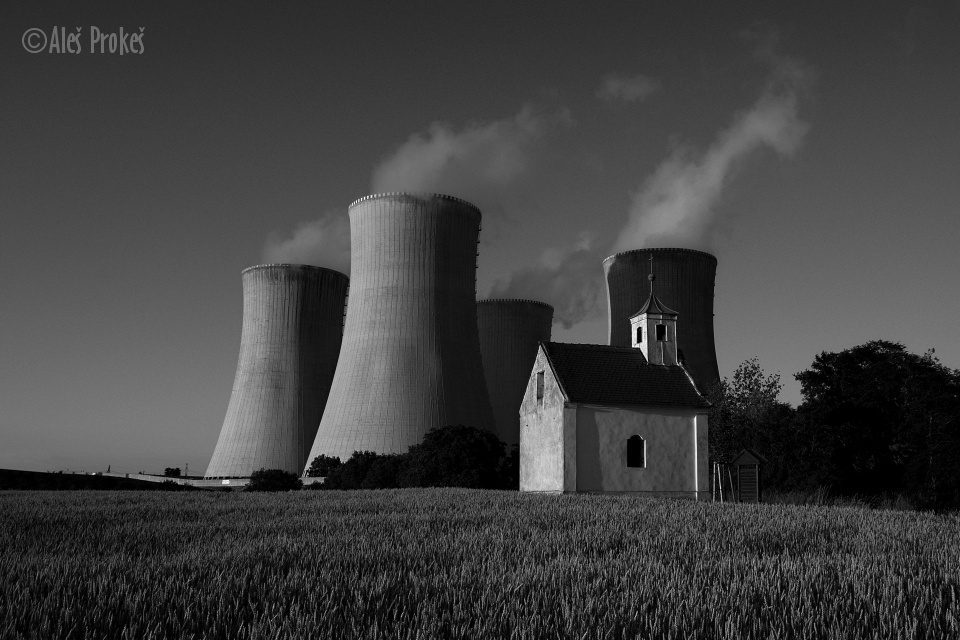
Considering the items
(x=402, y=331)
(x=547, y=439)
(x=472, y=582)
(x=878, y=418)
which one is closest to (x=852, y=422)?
(x=878, y=418)

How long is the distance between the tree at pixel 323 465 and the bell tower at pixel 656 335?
52.5 ft

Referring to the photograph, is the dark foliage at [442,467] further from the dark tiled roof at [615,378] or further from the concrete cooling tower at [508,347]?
the concrete cooling tower at [508,347]

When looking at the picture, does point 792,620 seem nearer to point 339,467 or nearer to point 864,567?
point 864,567

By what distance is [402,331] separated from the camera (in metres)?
39.2

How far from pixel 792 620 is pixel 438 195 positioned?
122ft

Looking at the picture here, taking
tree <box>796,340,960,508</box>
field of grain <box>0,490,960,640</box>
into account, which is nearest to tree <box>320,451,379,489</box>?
tree <box>796,340,960,508</box>

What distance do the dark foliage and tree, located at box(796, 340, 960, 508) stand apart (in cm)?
1237

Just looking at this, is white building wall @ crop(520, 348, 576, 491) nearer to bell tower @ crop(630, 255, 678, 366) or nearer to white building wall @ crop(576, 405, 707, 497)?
white building wall @ crop(576, 405, 707, 497)

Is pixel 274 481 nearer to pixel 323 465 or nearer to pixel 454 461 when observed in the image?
pixel 323 465

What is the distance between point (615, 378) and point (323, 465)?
1778 cm

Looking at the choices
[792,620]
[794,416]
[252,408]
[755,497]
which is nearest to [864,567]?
[792,620]

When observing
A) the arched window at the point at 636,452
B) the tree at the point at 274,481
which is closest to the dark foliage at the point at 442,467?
the tree at the point at 274,481

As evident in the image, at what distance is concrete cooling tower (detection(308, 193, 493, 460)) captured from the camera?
39.3 metres

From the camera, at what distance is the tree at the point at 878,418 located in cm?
3212
